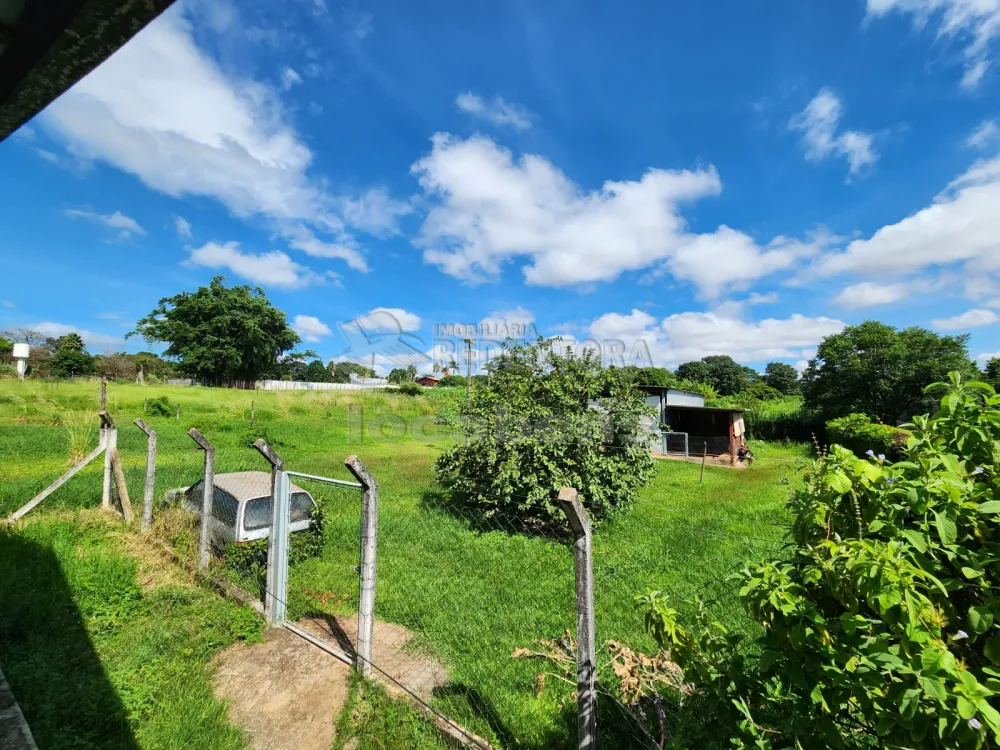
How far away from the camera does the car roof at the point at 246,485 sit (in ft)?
17.1

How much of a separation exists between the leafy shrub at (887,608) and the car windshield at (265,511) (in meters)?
5.01

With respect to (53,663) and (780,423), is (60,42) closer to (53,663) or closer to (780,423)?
(53,663)

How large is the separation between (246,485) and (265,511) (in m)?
0.60

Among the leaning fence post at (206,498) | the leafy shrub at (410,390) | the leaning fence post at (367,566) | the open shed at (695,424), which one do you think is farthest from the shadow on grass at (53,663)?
the leafy shrub at (410,390)

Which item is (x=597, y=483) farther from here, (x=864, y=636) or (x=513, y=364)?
(x=864, y=636)

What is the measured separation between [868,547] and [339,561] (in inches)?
214

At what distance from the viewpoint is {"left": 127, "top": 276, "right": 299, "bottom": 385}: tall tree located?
3941 centimetres

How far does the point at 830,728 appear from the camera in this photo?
107cm

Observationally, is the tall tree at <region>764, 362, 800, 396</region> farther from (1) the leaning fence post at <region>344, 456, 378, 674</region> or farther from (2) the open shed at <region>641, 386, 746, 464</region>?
(1) the leaning fence post at <region>344, 456, 378, 674</region>

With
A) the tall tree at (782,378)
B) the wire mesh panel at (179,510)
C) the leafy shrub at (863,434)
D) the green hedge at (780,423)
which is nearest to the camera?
the wire mesh panel at (179,510)

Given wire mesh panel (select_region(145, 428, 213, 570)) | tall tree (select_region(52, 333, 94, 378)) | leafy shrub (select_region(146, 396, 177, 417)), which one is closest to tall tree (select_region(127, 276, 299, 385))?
tall tree (select_region(52, 333, 94, 378))

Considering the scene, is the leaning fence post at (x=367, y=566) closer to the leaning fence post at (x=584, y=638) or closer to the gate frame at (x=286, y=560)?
the gate frame at (x=286, y=560)

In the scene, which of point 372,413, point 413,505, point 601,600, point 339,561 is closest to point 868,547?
point 601,600

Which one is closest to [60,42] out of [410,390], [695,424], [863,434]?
[863,434]
